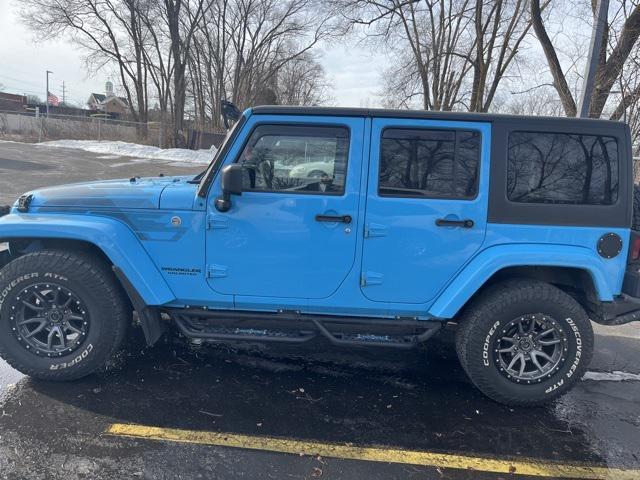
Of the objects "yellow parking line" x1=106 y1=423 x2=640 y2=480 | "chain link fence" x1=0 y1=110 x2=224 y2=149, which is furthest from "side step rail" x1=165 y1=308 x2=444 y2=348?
"chain link fence" x1=0 y1=110 x2=224 y2=149

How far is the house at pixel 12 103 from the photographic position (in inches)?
2112

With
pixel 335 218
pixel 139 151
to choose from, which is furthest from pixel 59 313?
pixel 139 151

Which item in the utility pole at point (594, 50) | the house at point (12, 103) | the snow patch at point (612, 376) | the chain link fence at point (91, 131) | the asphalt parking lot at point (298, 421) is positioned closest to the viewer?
the asphalt parking lot at point (298, 421)

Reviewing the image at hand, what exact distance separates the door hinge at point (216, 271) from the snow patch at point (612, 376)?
3071 millimetres

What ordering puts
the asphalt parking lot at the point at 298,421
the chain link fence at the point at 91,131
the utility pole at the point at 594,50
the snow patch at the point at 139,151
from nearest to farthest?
the asphalt parking lot at the point at 298,421 < the utility pole at the point at 594,50 < the snow patch at the point at 139,151 < the chain link fence at the point at 91,131

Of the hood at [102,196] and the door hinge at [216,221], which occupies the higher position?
the hood at [102,196]

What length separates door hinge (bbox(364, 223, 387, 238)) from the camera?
310cm

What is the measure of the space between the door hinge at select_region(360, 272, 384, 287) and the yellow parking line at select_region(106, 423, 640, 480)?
3.44 ft

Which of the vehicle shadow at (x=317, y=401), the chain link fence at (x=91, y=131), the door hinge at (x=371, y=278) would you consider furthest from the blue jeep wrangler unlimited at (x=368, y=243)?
the chain link fence at (x=91, y=131)

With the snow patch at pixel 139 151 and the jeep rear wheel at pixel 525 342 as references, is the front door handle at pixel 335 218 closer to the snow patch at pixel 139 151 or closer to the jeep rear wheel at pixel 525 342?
the jeep rear wheel at pixel 525 342

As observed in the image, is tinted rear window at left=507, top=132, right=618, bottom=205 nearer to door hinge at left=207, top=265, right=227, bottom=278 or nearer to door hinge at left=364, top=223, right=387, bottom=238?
door hinge at left=364, top=223, right=387, bottom=238

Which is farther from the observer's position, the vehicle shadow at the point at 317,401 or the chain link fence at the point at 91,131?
the chain link fence at the point at 91,131

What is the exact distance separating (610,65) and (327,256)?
929cm

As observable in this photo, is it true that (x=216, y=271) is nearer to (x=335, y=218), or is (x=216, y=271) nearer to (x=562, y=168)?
(x=335, y=218)
